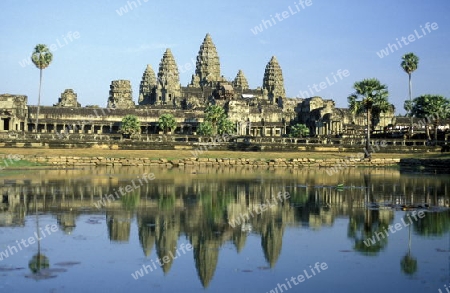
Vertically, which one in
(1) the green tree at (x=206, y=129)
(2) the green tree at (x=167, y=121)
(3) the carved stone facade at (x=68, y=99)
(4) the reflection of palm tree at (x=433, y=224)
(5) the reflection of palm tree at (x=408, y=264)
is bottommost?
(5) the reflection of palm tree at (x=408, y=264)

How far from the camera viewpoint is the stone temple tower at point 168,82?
165750 millimetres

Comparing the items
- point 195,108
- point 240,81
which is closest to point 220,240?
point 195,108

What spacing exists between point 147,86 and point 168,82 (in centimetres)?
1881

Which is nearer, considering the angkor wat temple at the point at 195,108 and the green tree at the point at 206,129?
the green tree at the point at 206,129

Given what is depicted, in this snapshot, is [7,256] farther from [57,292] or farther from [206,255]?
[206,255]

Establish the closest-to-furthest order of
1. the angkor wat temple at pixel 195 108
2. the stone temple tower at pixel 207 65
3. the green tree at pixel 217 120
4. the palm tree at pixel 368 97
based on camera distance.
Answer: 1. the palm tree at pixel 368 97
2. the green tree at pixel 217 120
3. the angkor wat temple at pixel 195 108
4. the stone temple tower at pixel 207 65

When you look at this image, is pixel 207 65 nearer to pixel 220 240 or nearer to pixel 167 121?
pixel 167 121

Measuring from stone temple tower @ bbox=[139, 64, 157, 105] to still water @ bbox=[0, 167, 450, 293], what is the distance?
146 metres

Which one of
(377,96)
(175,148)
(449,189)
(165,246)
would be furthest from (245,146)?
(165,246)

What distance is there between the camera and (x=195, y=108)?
481 ft

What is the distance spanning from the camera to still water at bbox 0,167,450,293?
609 inches

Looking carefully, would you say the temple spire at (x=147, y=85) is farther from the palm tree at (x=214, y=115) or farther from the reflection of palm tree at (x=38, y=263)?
the reflection of palm tree at (x=38, y=263)

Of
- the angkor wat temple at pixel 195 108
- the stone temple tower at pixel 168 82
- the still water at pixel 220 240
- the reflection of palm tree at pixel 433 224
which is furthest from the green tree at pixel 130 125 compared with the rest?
the reflection of palm tree at pixel 433 224

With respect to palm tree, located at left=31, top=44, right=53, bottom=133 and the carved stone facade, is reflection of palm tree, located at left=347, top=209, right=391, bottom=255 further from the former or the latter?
the carved stone facade
